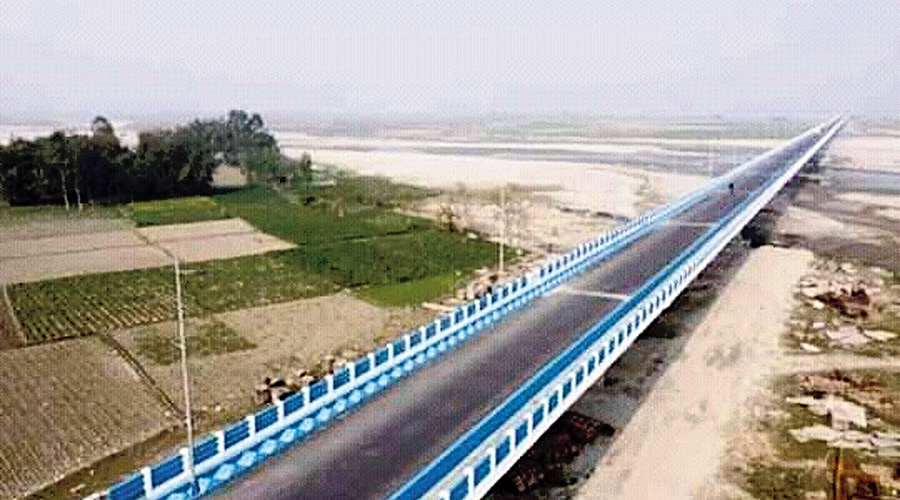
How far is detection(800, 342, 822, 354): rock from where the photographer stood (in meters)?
30.1

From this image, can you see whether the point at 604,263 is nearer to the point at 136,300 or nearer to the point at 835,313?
the point at 835,313

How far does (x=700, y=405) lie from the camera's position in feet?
83.3

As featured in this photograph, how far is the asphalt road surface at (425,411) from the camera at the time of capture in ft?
50.9

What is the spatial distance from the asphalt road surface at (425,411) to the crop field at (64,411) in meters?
7.98

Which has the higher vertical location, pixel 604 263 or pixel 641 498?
pixel 604 263

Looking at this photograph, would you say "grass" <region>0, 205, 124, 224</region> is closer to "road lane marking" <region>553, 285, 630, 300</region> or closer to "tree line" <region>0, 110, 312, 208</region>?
"tree line" <region>0, 110, 312, 208</region>

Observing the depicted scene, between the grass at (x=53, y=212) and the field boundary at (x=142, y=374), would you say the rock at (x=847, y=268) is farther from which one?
the grass at (x=53, y=212)

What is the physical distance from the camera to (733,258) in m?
45.7

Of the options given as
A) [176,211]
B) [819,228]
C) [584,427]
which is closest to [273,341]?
[584,427]

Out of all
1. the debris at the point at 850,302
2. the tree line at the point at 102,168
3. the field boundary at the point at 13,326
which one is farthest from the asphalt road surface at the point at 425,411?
the tree line at the point at 102,168

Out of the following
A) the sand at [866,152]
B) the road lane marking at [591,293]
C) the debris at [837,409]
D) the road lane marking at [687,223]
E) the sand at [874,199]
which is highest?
the road lane marking at [687,223]

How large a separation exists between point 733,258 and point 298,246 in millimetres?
24730

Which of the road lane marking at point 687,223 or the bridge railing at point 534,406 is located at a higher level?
the road lane marking at point 687,223

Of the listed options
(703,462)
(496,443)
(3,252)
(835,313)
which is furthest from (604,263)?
(3,252)
